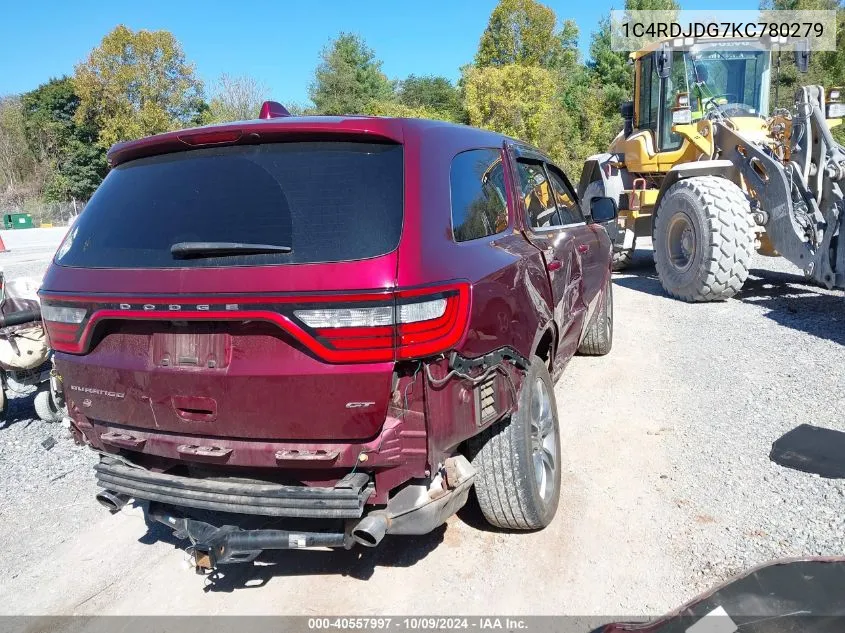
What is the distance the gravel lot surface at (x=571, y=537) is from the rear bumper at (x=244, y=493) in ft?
2.14

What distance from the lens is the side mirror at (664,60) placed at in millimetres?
8641

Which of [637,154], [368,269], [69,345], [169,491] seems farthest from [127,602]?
[637,154]

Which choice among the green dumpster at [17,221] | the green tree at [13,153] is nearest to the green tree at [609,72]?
the green dumpster at [17,221]

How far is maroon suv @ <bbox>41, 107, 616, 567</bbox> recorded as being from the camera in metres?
2.07

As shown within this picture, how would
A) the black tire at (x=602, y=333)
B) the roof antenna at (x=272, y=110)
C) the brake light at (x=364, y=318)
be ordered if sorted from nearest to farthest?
the brake light at (x=364, y=318) < the roof antenna at (x=272, y=110) < the black tire at (x=602, y=333)

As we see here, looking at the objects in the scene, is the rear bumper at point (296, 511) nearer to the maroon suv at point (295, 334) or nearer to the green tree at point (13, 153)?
the maroon suv at point (295, 334)

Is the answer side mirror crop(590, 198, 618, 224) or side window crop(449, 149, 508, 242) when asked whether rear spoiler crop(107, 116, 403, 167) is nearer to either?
side window crop(449, 149, 508, 242)

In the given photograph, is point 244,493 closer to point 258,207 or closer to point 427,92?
point 258,207

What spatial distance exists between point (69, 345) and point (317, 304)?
4.03 ft

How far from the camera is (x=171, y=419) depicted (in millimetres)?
2309

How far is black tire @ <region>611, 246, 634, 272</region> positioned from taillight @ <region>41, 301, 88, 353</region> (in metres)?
8.78

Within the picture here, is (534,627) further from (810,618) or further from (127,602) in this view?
(127,602)

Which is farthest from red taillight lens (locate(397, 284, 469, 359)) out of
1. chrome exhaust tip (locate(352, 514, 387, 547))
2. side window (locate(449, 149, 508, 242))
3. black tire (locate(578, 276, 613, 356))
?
black tire (locate(578, 276, 613, 356))

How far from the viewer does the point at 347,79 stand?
40656mm
